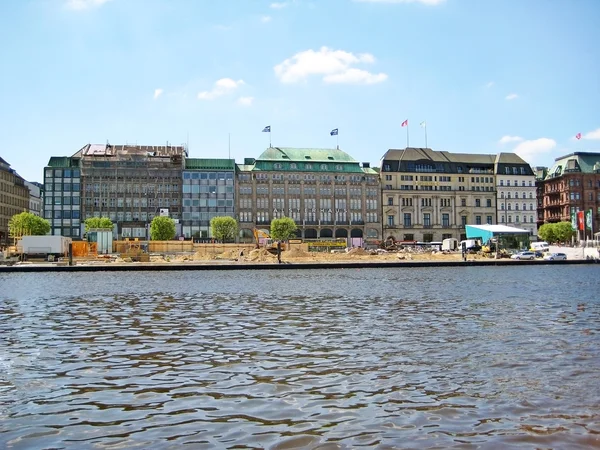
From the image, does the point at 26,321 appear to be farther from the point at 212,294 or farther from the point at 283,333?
the point at 212,294

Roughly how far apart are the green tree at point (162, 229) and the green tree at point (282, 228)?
83.6 ft

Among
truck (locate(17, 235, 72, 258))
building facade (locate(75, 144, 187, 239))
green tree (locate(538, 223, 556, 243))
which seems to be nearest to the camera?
truck (locate(17, 235, 72, 258))

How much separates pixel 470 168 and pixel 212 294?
6131 inches

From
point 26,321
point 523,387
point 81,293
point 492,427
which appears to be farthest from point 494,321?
point 81,293

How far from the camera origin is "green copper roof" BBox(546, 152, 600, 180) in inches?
7377

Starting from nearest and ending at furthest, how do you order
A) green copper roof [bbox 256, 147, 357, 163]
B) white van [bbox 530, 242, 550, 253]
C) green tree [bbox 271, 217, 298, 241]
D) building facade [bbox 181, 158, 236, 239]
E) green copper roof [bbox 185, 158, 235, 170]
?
white van [bbox 530, 242, 550, 253] → green tree [bbox 271, 217, 298, 241] → building facade [bbox 181, 158, 236, 239] → green copper roof [bbox 185, 158, 235, 170] → green copper roof [bbox 256, 147, 357, 163]

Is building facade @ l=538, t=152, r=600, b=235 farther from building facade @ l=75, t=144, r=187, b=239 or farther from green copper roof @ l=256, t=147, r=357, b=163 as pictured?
building facade @ l=75, t=144, r=187, b=239

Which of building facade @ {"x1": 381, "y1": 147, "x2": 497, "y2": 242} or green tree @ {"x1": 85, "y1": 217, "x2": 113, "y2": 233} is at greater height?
building facade @ {"x1": 381, "y1": 147, "x2": 497, "y2": 242}

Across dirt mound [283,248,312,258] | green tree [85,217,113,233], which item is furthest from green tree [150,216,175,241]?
dirt mound [283,248,312,258]

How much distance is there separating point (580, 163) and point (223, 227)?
112041 millimetres

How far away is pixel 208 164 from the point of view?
176 m

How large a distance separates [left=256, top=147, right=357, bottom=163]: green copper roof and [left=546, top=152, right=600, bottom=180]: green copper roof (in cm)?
6529

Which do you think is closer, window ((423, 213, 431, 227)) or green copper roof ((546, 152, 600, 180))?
window ((423, 213, 431, 227))

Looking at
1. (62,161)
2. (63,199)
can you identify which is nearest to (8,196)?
(63,199)
